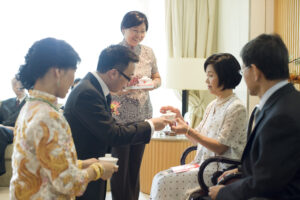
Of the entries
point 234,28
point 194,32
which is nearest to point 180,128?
point 234,28

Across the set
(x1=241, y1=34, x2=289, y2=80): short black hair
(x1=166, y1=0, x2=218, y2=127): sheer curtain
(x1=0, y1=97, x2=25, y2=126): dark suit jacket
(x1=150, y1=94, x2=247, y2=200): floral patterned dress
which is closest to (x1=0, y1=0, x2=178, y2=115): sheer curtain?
(x1=0, y1=97, x2=25, y2=126): dark suit jacket

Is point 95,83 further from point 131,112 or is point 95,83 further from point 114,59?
point 131,112

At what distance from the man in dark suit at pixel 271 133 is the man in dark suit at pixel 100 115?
636 millimetres

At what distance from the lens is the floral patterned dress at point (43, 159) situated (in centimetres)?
130

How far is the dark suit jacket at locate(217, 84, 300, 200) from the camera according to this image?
1.38 meters

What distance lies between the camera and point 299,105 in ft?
4.76

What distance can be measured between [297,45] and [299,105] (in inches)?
60.8

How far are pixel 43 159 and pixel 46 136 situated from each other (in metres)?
0.09

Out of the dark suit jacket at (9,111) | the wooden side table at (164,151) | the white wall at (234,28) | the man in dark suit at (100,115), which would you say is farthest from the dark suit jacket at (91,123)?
the dark suit jacket at (9,111)

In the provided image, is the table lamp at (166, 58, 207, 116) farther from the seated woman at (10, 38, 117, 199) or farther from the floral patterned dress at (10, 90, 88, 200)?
the floral patterned dress at (10, 90, 88, 200)

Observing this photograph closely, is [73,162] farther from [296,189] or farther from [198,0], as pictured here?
[198,0]

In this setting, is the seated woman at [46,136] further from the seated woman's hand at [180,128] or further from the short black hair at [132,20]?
the short black hair at [132,20]

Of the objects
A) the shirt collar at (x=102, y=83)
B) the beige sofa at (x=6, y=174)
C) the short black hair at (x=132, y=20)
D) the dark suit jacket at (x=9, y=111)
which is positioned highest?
the short black hair at (x=132, y=20)

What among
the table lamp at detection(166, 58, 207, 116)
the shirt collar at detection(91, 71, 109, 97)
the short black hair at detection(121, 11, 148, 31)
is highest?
the short black hair at detection(121, 11, 148, 31)
